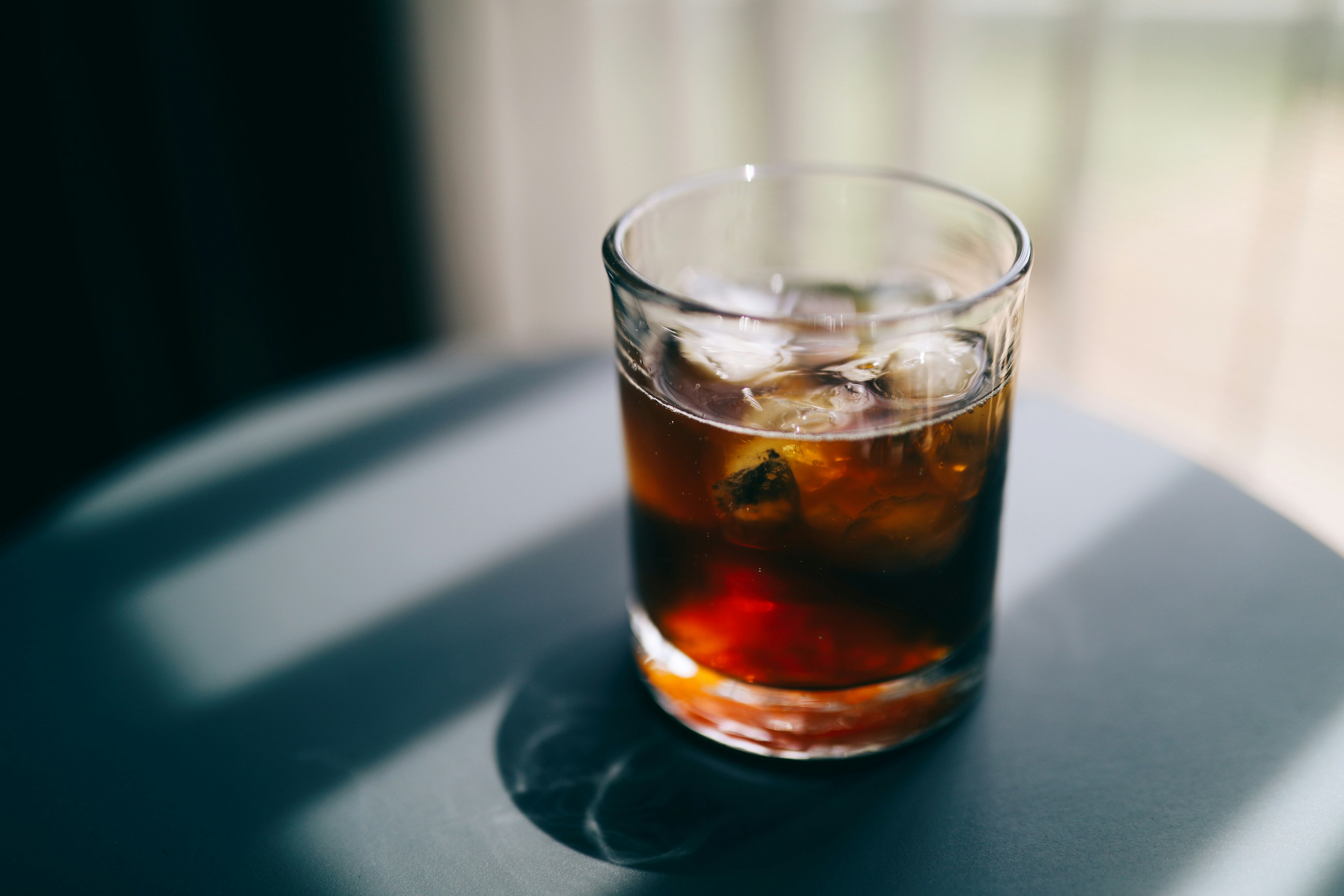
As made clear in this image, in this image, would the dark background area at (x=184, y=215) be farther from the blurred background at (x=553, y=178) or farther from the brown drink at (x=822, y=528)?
the brown drink at (x=822, y=528)

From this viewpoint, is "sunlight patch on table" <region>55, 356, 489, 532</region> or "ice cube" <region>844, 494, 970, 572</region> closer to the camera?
"ice cube" <region>844, 494, 970, 572</region>

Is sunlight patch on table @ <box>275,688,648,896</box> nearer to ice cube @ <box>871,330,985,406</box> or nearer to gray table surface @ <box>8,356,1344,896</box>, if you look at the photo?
gray table surface @ <box>8,356,1344,896</box>

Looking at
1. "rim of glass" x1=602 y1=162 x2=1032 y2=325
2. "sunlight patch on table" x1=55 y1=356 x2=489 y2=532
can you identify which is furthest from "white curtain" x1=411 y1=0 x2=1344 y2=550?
"rim of glass" x1=602 y1=162 x2=1032 y2=325

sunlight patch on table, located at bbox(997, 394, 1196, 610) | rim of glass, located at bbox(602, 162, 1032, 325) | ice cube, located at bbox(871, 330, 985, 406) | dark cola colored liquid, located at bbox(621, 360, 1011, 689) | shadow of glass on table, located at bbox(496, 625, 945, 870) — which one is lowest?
shadow of glass on table, located at bbox(496, 625, 945, 870)

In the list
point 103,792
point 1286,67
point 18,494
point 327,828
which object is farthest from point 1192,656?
point 18,494

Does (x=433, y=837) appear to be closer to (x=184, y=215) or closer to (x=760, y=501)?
(x=760, y=501)

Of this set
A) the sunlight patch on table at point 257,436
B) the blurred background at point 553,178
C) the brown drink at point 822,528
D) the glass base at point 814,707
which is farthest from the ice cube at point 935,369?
the blurred background at point 553,178

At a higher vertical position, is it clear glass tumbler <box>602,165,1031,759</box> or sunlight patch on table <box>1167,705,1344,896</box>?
clear glass tumbler <box>602,165,1031,759</box>
